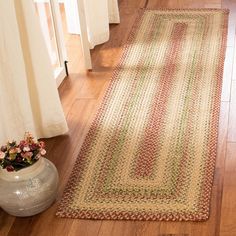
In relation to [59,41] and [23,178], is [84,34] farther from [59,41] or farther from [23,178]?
[23,178]

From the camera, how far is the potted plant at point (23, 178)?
6.25ft

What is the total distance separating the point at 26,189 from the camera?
1932 millimetres

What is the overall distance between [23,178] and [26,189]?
0.04m

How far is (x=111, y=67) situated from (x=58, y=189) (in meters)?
1.14

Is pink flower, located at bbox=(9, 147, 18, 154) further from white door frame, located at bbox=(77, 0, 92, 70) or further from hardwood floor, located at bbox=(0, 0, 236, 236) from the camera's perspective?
white door frame, located at bbox=(77, 0, 92, 70)

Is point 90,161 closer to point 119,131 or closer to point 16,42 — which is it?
point 119,131

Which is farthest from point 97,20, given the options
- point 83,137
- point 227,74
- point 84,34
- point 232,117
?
point 232,117

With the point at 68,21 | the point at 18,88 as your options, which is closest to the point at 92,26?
the point at 68,21

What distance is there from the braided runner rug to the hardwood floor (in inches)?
1.6

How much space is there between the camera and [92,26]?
329cm

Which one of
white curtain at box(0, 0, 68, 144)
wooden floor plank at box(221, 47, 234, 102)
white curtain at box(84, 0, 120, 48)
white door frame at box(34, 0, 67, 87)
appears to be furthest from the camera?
white curtain at box(84, 0, 120, 48)

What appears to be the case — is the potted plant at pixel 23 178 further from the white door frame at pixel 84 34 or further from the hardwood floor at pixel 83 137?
the white door frame at pixel 84 34

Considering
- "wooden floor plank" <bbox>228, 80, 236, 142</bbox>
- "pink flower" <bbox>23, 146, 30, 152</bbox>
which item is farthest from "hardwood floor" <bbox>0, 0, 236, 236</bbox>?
"pink flower" <bbox>23, 146, 30, 152</bbox>

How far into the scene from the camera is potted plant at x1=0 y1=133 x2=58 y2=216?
1.91 meters
